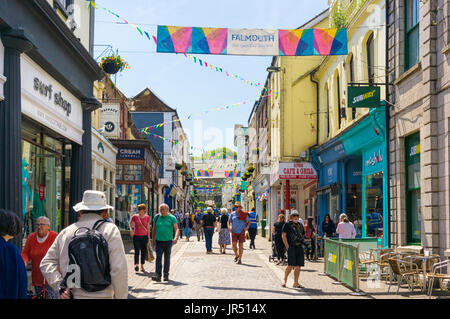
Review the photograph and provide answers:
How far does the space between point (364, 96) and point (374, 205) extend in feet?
13.1

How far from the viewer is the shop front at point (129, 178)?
28234 mm

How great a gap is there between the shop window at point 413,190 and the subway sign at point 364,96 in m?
1.37

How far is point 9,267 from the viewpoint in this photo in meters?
4.54

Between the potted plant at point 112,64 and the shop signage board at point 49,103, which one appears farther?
the potted plant at point 112,64

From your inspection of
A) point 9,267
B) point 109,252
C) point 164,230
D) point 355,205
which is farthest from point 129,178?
point 9,267

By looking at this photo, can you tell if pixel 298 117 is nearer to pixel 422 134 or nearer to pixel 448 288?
pixel 422 134

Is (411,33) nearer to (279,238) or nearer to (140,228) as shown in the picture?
(279,238)

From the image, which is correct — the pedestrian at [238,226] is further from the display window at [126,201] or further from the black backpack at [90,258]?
the black backpack at [90,258]

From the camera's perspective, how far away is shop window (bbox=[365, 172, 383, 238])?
1685 centimetres

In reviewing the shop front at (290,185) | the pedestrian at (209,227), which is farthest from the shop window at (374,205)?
the shop front at (290,185)

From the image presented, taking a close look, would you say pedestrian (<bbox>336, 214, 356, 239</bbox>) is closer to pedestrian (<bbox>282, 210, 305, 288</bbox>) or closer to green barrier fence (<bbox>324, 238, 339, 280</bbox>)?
green barrier fence (<bbox>324, 238, 339, 280</bbox>)

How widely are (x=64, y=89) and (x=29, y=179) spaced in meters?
→ 2.39

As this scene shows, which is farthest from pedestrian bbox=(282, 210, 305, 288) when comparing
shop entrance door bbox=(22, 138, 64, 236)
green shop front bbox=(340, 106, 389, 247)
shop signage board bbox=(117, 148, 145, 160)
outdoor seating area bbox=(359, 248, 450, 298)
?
shop signage board bbox=(117, 148, 145, 160)

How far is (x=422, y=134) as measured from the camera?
1287 centimetres
